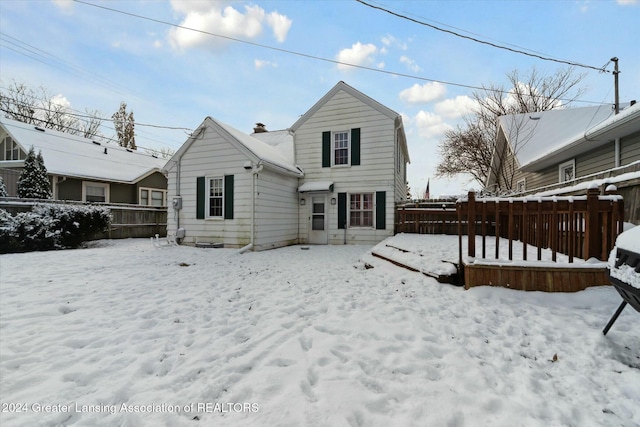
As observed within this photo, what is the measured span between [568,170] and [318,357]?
1294cm

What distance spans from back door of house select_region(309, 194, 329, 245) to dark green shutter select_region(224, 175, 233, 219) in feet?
11.3

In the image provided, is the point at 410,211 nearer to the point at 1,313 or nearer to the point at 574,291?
the point at 574,291

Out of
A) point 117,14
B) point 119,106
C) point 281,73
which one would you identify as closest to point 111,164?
point 117,14

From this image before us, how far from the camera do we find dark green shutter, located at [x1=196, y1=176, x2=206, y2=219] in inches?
407

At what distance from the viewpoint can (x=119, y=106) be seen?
1069 inches

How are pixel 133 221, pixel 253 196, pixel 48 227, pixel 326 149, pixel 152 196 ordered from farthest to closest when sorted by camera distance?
pixel 152 196 < pixel 133 221 < pixel 326 149 < pixel 253 196 < pixel 48 227

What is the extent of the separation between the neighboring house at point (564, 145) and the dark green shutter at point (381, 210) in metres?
4.79

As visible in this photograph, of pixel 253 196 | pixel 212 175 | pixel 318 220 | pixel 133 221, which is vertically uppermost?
pixel 212 175

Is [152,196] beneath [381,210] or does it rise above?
above

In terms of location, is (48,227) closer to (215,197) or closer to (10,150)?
(215,197)

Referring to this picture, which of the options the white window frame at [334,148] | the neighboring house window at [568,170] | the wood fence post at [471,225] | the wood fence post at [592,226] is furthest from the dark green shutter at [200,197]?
the neighboring house window at [568,170]

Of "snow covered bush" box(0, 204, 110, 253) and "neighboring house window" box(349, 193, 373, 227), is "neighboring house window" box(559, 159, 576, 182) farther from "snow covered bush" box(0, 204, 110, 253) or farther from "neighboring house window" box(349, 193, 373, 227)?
"snow covered bush" box(0, 204, 110, 253)

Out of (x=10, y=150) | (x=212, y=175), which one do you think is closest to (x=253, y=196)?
(x=212, y=175)

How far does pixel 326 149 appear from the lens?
39.0ft
